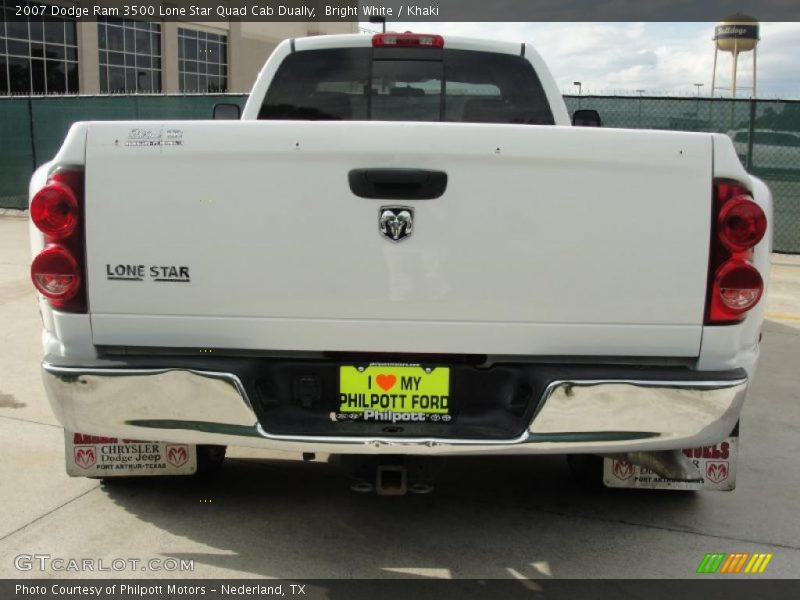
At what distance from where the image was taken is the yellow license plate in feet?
9.79

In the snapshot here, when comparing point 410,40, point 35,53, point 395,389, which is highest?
point 35,53

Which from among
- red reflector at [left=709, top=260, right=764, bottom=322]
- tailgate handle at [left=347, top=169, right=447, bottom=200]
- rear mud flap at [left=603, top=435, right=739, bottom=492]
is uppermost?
tailgate handle at [left=347, top=169, right=447, bottom=200]

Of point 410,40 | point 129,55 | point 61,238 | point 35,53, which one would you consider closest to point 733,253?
point 61,238

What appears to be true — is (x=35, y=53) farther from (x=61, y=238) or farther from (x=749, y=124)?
(x=61, y=238)

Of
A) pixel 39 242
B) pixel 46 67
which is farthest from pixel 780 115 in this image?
pixel 46 67

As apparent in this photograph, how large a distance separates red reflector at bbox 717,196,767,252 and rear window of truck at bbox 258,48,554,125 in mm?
2208

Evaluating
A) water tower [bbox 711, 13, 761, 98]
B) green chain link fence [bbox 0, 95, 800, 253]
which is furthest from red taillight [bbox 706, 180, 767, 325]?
water tower [bbox 711, 13, 761, 98]

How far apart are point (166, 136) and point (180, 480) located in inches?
72.0

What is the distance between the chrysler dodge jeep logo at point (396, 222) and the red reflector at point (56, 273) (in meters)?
1.02

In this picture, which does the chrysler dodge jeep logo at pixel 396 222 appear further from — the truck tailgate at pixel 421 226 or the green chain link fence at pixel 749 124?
the green chain link fence at pixel 749 124

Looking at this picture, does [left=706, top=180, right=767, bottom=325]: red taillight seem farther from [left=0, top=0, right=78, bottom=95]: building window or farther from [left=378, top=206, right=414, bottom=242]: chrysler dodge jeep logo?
[left=0, top=0, right=78, bottom=95]: building window

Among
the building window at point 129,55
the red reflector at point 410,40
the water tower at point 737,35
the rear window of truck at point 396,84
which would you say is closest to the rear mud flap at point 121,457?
the rear window of truck at point 396,84

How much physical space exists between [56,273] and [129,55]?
37091 mm

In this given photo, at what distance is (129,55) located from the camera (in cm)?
3716
